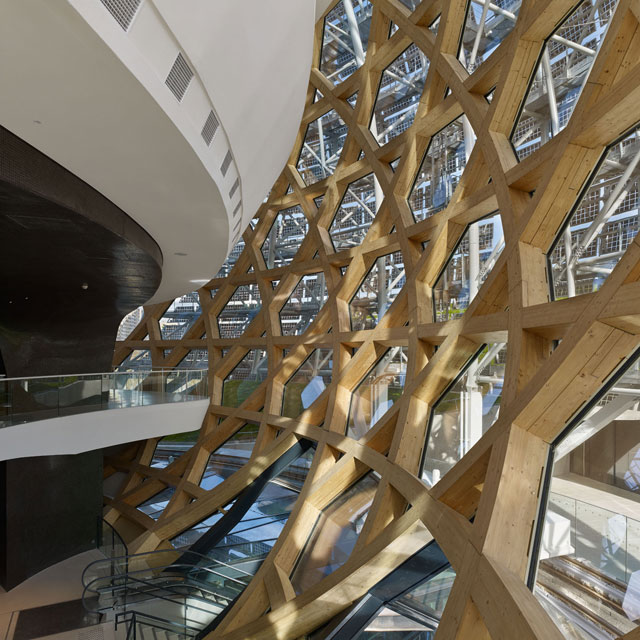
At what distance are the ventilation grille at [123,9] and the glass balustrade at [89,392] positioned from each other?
975 cm

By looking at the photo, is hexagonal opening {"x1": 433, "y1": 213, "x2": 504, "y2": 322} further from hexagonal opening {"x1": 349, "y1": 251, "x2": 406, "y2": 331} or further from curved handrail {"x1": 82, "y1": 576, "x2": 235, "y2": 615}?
curved handrail {"x1": 82, "y1": 576, "x2": 235, "y2": 615}

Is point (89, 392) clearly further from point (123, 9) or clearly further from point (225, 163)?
point (123, 9)

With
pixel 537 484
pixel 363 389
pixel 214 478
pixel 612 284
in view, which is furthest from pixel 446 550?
pixel 214 478

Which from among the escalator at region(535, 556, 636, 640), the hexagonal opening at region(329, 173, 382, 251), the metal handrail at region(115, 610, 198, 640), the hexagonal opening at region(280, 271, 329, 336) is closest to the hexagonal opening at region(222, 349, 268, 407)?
the hexagonal opening at region(280, 271, 329, 336)

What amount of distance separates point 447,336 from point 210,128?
5386mm

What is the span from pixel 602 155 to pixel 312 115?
1471cm

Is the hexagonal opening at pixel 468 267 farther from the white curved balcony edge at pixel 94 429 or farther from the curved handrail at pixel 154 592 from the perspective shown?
the white curved balcony edge at pixel 94 429

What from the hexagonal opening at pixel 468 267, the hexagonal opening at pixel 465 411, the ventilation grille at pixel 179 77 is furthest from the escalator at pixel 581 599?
the ventilation grille at pixel 179 77

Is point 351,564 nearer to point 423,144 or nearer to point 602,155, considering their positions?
point 602,155

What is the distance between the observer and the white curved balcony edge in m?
12.1

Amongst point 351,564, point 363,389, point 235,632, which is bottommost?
point 235,632

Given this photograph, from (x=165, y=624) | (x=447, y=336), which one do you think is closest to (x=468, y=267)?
(x=447, y=336)

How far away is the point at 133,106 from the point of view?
556 centimetres

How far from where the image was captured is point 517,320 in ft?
23.1
